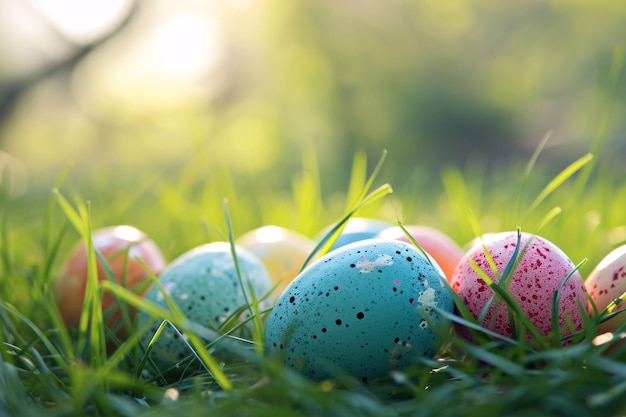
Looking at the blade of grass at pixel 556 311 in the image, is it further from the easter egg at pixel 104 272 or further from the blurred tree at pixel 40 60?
the blurred tree at pixel 40 60

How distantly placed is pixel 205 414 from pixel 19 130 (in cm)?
678

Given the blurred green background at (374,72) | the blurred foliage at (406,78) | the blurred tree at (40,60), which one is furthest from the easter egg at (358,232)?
the blurred tree at (40,60)

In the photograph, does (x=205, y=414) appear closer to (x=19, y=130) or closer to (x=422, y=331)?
(x=422, y=331)

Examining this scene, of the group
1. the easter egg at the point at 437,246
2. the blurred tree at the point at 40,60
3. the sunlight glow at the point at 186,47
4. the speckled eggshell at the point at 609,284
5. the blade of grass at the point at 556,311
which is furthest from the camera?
the sunlight glow at the point at 186,47

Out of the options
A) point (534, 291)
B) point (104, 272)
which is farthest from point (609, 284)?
point (104, 272)

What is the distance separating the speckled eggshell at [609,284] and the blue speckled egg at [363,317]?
0.72 ft

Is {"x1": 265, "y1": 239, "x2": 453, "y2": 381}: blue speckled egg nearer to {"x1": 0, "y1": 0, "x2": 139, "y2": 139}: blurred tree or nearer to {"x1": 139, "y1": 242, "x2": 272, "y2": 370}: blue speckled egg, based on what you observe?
{"x1": 139, "y1": 242, "x2": 272, "y2": 370}: blue speckled egg

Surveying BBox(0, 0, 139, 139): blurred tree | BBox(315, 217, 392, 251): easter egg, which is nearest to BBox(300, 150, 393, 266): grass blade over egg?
BBox(315, 217, 392, 251): easter egg

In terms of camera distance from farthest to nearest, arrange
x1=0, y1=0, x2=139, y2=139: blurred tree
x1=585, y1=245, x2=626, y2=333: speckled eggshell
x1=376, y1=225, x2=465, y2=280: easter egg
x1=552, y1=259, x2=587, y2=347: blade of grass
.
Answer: x1=0, y1=0, x2=139, y2=139: blurred tree < x1=376, y1=225, x2=465, y2=280: easter egg < x1=585, y1=245, x2=626, y2=333: speckled eggshell < x1=552, y1=259, x2=587, y2=347: blade of grass

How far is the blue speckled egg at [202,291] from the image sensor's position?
990mm

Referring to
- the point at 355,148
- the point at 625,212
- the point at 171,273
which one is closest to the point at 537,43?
the point at 355,148

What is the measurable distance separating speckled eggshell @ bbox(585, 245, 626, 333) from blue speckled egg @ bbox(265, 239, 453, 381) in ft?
0.72

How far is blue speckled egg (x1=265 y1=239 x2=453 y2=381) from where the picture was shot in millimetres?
798

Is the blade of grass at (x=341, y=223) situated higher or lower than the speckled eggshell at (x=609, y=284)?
higher
